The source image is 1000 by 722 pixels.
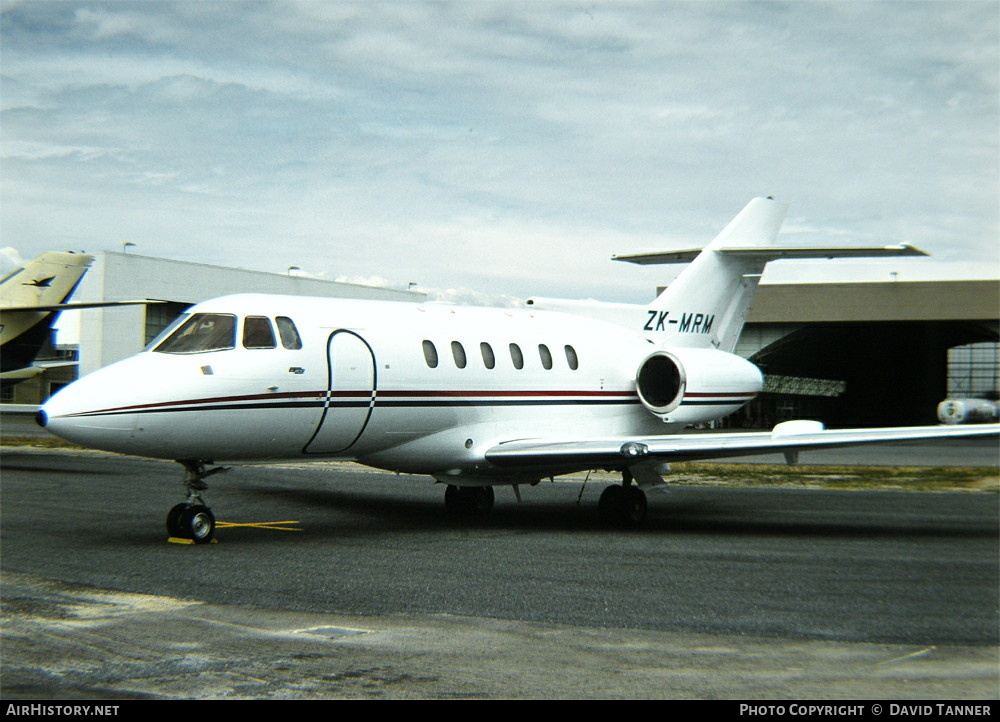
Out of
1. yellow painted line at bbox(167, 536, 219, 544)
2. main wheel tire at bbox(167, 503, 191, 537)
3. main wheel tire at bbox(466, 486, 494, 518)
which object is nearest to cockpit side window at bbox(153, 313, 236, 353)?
main wheel tire at bbox(167, 503, 191, 537)

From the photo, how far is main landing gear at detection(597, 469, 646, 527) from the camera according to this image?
13.6m

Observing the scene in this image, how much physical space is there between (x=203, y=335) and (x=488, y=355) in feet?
14.1

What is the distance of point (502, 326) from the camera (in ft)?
47.7

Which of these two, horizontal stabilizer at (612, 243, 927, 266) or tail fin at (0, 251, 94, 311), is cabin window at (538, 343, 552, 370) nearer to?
horizontal stabilizer at (612, 243, 927, 266)

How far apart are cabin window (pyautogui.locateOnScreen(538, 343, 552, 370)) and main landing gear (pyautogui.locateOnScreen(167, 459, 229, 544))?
531 centimetres

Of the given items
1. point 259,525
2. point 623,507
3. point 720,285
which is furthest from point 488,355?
point 720,285

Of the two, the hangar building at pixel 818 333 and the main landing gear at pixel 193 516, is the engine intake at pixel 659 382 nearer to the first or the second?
the main landing gear at pixel 193 516

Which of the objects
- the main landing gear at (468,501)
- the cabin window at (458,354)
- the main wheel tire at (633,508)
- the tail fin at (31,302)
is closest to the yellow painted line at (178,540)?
the cabin window at (458,354)

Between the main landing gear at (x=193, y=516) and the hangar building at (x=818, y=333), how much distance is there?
2477cm

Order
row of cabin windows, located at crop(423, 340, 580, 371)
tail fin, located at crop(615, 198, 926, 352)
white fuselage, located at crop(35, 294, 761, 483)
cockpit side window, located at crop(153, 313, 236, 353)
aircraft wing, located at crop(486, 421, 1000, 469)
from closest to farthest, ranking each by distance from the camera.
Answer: white fuselage, located at crop(35, 294, 761, 483) < cockpit side window, located at crop(153, 313, 236, 353) < aircraft wing, located at crop(486, 421, 1000, 469) < row of cabin windows, located at crop(423, 340, 580, 371) < tail fin, located at crop(615, 198, 926, 352)

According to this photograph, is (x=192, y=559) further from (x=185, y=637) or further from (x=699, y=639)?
(x=699, y=639)

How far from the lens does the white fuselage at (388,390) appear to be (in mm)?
10398

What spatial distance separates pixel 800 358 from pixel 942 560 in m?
49.4

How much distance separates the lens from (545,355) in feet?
48.6
